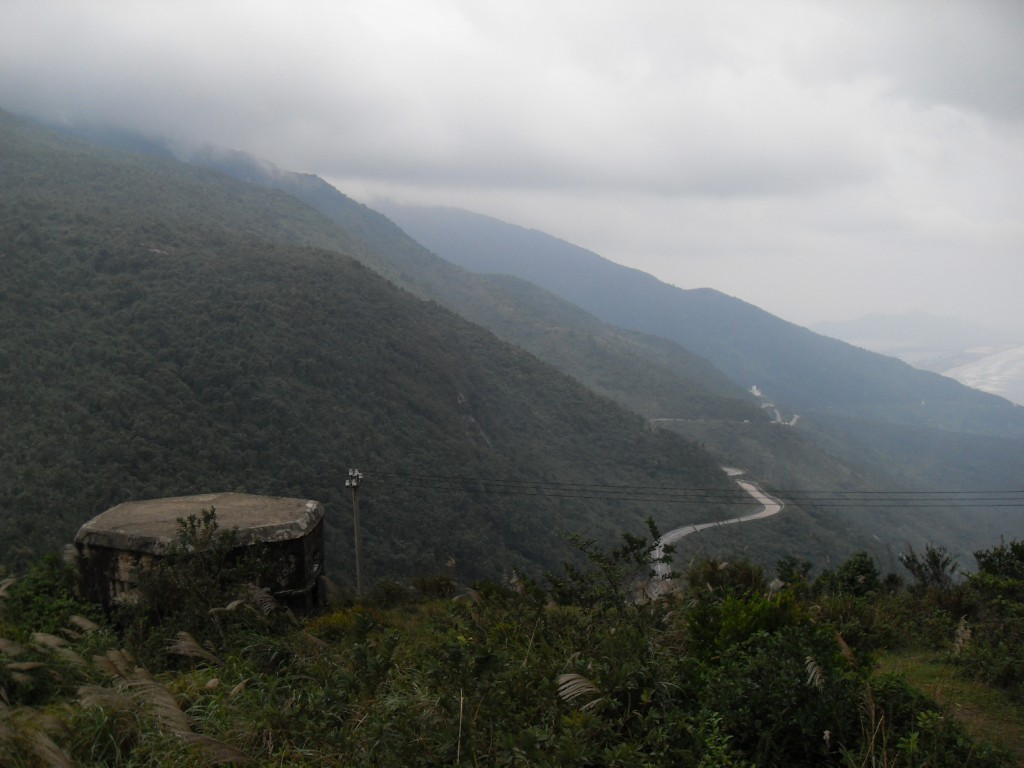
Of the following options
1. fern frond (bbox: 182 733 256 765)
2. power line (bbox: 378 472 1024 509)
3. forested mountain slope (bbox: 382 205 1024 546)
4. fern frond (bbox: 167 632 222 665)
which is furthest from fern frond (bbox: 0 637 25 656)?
forested mountain slope (bbox: 382 205 1024 546)

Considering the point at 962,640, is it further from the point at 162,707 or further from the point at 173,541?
the point at 173,541

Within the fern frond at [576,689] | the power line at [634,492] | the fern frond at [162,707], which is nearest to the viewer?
the fern frond at [576,689]

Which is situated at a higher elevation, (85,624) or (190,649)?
(190,649)

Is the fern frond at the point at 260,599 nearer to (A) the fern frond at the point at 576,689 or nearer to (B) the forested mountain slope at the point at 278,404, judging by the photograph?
(A) the fern frond at the point at 576,689

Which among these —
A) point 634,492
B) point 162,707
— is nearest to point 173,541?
point 162,707

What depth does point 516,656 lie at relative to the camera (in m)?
4.24

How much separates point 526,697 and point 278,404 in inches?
1299

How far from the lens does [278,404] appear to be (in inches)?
1364

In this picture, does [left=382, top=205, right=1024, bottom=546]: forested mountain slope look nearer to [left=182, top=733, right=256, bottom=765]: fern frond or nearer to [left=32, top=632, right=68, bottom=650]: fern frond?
[left=32, top=632, right=68, bottom=650]: fern frond

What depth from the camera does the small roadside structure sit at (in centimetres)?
688

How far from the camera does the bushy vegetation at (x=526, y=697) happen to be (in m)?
3.22

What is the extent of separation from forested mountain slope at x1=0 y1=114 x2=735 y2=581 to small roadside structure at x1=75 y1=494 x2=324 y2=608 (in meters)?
15.5

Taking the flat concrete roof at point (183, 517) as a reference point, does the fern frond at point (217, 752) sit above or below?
above

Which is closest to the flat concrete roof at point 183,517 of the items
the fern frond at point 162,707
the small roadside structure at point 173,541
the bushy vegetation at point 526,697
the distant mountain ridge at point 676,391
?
the small roadside structure at point 173,541
